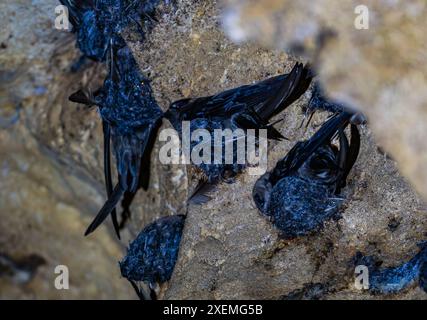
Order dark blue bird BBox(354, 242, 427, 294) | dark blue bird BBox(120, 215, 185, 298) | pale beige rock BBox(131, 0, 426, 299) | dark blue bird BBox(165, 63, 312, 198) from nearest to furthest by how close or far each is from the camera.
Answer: dark blue bird BBox(354, 242, 427, 294)
pale beige rock BBox(131, 0, 426, 299)
dark blue bird BBox(165, 63, 312, 198)
dark blue bird BBox(120, 215, 185, 298)

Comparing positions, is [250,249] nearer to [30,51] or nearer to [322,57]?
[322,57]

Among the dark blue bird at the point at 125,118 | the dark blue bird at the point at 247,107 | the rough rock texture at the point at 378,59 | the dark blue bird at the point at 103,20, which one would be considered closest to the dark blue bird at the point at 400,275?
the rough rock texture at the point at 378,59

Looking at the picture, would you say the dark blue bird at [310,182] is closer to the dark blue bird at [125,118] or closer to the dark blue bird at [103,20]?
the dark blue bird at [125,118]

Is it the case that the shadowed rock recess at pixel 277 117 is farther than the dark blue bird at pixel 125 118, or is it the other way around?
the dark blue bird at pixel 125 118

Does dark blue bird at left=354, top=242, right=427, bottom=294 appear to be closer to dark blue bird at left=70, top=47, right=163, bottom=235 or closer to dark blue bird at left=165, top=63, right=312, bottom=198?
dark blue bird at left=165, top=63, right=312, bottom=198

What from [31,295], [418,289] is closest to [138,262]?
[418,289]

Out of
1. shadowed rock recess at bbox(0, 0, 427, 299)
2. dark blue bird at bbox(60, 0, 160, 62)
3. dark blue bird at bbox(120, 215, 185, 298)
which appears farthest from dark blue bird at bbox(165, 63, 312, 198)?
dark blue bird at bbox(60, 0, 160, 62)
